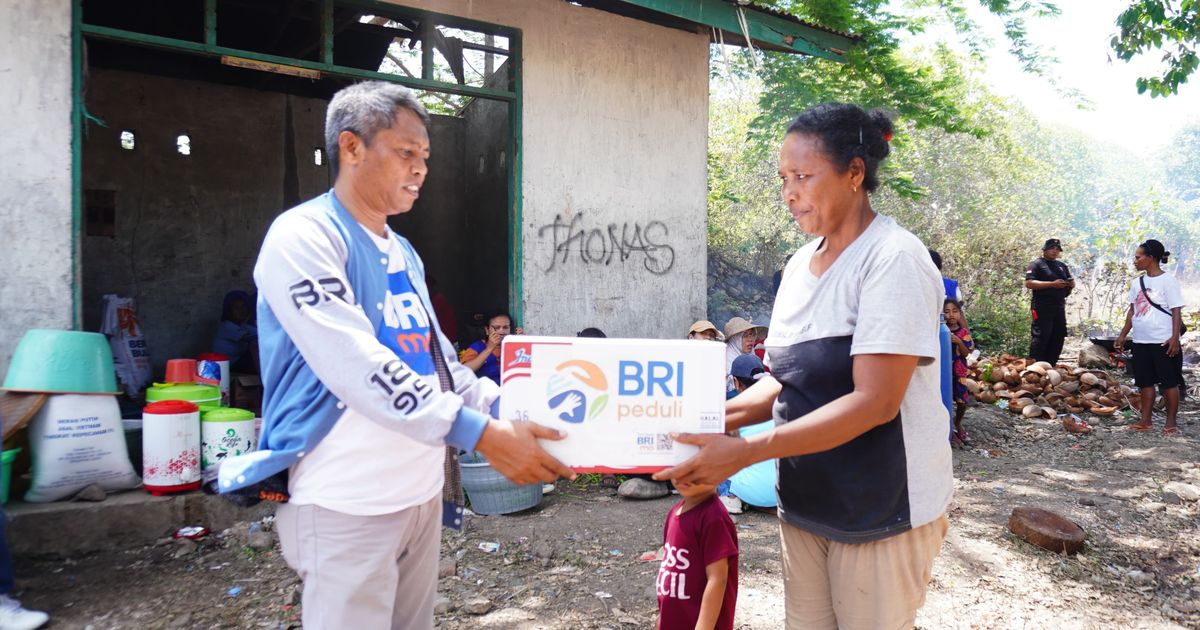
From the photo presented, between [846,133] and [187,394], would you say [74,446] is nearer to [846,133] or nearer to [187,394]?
[187,394]

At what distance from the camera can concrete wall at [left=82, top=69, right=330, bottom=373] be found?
9.20 metres

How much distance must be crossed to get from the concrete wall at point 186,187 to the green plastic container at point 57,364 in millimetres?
5331

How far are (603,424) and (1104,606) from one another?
11.3ft

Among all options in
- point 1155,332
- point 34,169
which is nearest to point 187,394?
point 34,169

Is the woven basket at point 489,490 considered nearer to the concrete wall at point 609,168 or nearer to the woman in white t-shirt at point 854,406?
the concrete wall at point 609,168

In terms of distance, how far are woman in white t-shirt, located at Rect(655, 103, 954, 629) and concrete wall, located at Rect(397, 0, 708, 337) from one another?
14.4 feet

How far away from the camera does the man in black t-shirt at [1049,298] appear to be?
9352 millimetres

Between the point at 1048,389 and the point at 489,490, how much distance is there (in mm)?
7235

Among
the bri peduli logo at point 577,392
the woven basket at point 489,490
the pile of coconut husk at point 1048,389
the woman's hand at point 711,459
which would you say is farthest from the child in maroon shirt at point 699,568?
the pile of coconut husk at point 1048,389

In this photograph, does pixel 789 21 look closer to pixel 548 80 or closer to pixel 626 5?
pixel 626 5

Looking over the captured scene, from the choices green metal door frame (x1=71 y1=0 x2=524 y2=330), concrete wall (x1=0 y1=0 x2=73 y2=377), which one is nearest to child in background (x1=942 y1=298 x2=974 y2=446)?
green metal door frame (x1=71 y1=0 x2=524 y2=330)

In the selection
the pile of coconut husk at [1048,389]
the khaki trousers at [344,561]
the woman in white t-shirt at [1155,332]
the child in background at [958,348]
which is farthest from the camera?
the pile of coconut husk at [1048,389]

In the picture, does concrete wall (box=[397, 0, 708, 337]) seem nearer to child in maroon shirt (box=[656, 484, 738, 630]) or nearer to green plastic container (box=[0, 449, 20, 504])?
green plastic container (box=[0, 449, 20, 504])

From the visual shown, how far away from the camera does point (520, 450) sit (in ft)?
5.95
